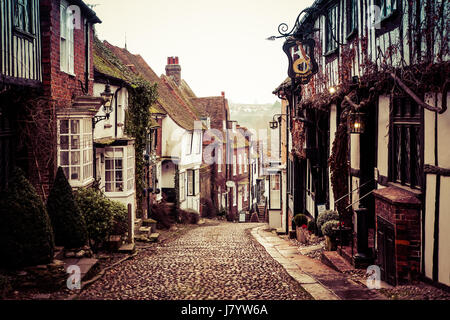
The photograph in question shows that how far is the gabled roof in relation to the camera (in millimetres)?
29487

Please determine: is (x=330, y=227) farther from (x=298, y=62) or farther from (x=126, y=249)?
(x=126, y=249)

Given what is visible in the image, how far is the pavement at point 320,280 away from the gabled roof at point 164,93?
57.8ft

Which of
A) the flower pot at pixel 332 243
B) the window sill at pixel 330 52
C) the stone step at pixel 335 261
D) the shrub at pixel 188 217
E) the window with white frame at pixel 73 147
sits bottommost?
the shrub at pixel 188 217

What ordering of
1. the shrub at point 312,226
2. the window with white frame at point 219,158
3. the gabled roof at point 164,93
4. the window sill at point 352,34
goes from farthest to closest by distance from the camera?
the window with white frame at point 219,158
the gabled roof at point 164,93
the shrub at point 312,226
the window sill at point 352,34

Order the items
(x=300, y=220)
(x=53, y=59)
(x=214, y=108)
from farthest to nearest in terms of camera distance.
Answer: (x=214, y=108) < (x=300, y=220) < (x=53, y=59)

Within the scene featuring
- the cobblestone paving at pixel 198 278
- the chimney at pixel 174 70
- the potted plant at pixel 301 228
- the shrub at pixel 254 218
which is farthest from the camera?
the shrub at pixel 254 218

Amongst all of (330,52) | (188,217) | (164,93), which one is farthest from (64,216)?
(164,93)

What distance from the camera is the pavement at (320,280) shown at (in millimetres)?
8073

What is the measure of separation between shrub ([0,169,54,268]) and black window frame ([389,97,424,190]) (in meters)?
6.70

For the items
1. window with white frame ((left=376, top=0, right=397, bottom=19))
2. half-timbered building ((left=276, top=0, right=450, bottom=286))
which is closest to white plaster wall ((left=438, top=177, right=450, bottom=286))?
half-timbered building ((left=276, top=0, right=450, bottom=286))

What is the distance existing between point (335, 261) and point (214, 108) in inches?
1374

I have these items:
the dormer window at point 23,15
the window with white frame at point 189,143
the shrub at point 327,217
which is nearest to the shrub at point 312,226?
the shrub at point 327,217

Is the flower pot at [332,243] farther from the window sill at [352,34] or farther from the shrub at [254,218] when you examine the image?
the shrub at [254,218]

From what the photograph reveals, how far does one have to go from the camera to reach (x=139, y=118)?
20516 millimetres
